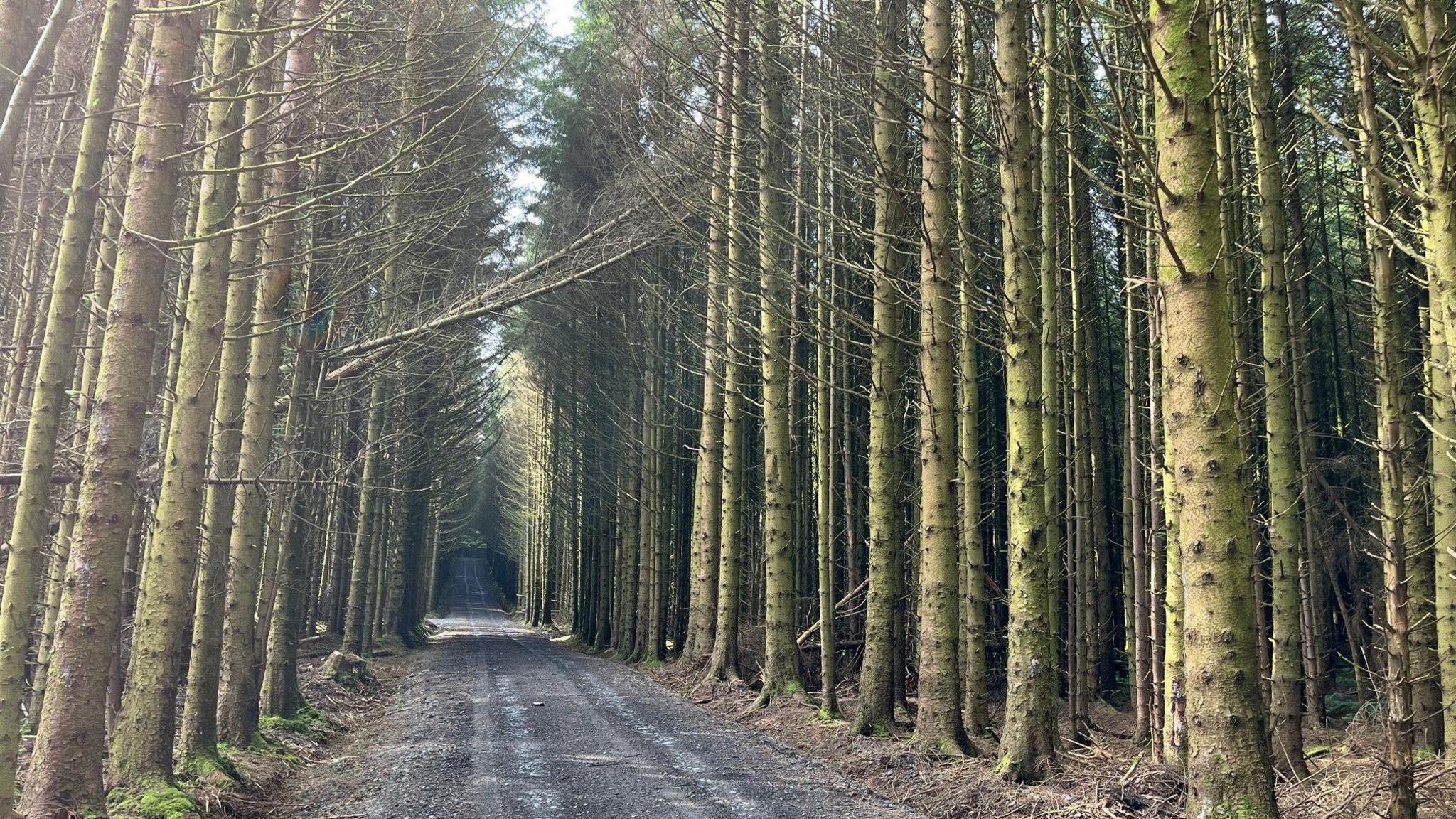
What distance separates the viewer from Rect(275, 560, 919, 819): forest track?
6301 mm

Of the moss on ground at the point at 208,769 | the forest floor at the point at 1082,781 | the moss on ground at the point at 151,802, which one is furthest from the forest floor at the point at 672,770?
the moss on ground at the point at 151,802

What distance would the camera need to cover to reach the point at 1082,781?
654cm

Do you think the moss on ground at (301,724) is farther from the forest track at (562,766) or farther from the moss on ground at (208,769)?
the moss on ground at (208,769)

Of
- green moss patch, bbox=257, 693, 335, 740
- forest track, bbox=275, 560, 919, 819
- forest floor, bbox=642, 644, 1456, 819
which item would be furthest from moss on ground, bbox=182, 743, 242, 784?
forest floor, bbox=642, 644, 1456, 819

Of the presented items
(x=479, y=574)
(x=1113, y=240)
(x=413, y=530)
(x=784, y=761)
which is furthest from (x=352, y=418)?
(x=479, y=574)

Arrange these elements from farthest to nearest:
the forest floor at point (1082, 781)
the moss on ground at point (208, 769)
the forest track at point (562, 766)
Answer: the moss on ground at point (208, 769)
the forest track at point (562, 766)
the forest floor at point (1082, 781)

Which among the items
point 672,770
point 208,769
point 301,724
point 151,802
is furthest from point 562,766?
point 301,724

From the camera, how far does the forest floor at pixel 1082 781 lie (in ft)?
17.2

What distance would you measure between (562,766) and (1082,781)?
4.03 meters

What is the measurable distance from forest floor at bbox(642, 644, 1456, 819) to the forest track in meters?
0.35

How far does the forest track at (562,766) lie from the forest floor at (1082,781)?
35cm

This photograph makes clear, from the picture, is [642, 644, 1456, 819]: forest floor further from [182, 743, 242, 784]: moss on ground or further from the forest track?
[182, 743, 242, 784]: moss on ground

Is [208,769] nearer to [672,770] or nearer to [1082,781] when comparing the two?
[672,770]

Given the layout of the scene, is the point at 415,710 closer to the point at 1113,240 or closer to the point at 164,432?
the point at 164,432
